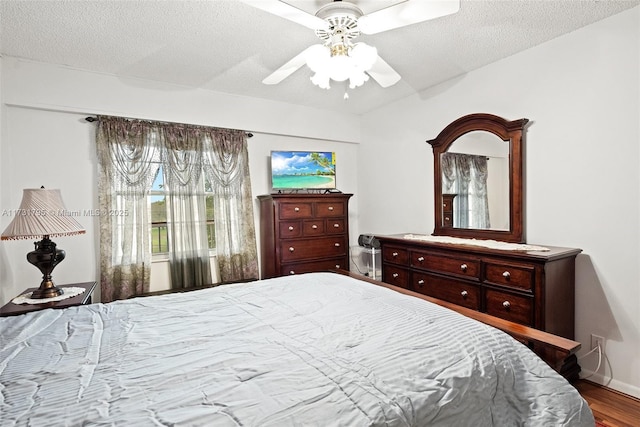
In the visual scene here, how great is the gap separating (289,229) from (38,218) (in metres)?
2.20

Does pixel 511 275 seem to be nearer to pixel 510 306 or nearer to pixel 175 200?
pixel 510 306

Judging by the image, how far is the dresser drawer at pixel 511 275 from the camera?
224cm

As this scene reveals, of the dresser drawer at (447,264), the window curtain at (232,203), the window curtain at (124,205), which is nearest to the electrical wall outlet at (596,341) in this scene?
the dresser drawer at (447,264)

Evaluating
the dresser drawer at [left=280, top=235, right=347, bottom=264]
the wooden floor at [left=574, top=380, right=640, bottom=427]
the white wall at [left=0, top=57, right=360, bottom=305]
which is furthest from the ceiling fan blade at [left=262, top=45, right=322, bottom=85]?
the wooden floor at [left=574, top=380, right=640, bottom=427]

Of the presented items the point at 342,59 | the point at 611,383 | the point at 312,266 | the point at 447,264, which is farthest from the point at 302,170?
the point at 611,383

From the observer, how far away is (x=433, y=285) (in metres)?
2.90

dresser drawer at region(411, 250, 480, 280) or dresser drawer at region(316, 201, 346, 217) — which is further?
dresser drawer at region(316, 201, 346, 217)

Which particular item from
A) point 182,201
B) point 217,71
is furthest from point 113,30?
point 182,201

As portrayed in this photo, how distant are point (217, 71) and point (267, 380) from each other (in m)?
3.01

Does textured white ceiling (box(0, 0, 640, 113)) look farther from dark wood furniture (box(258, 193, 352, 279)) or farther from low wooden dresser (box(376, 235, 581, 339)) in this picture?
low wooden dresser (box(376, 235, 581, 339))

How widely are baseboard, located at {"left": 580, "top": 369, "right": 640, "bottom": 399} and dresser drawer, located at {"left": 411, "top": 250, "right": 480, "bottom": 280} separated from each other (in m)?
1.07

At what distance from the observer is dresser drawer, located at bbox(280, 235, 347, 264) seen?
370cm

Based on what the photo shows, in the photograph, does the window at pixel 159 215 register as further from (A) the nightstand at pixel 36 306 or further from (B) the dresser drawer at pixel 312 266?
(B) the dresser drawer at pixel 312 266

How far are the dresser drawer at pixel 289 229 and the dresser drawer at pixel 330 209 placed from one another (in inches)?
11.8
